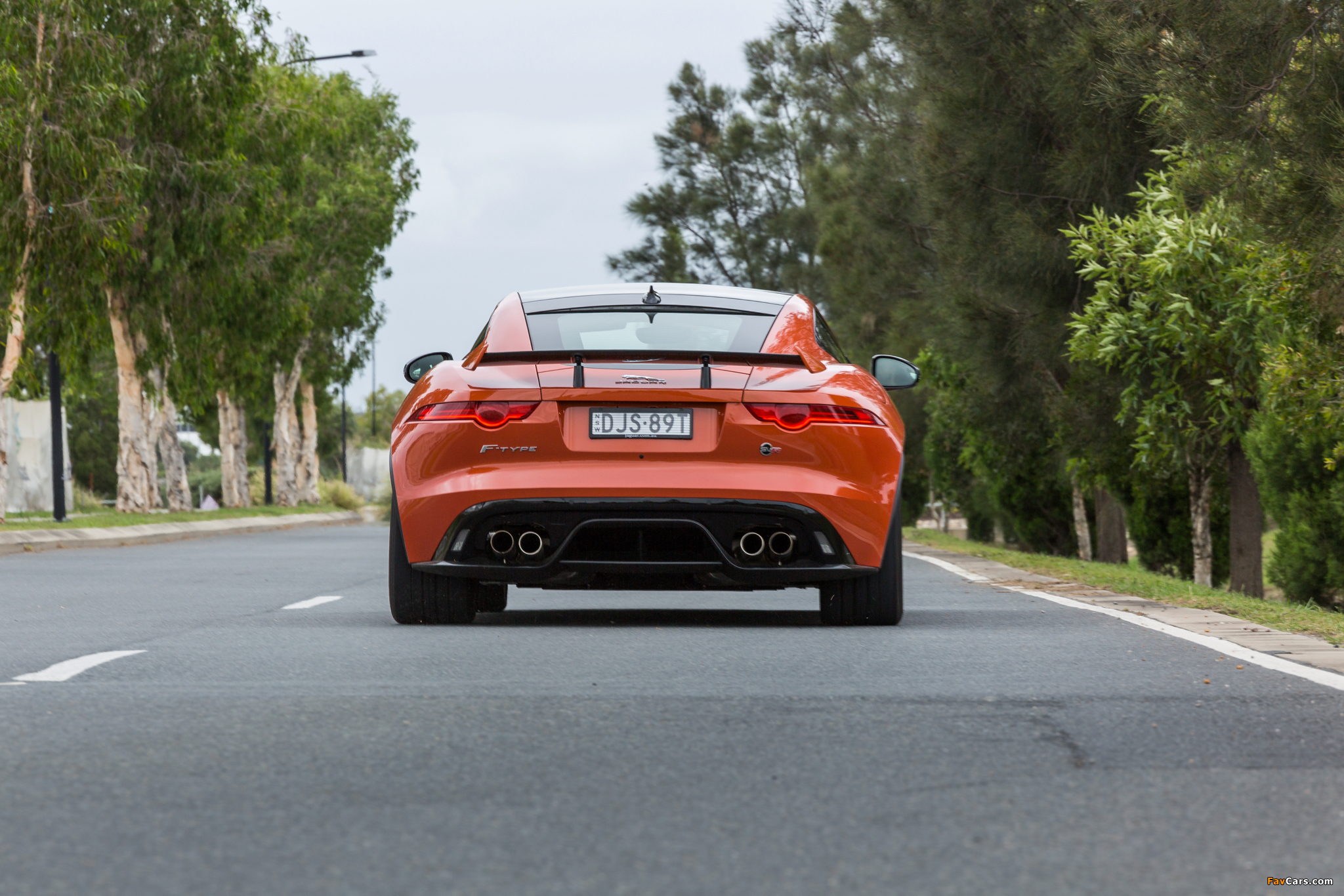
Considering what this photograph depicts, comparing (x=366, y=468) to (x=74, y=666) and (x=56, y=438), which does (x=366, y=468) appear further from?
(x=74, y=666)

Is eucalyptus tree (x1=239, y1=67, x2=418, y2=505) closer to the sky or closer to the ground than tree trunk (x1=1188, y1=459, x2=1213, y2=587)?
closer to the sky

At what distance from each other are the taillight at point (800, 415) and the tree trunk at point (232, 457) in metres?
43.5

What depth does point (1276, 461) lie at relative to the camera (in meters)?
16.9

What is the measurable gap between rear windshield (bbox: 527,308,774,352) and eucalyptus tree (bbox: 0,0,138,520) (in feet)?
59.8

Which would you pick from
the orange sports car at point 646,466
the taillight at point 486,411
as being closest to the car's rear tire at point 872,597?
the orange sports car at point 646,466

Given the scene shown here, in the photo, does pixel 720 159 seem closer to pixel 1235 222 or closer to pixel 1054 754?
pixel 1235 222

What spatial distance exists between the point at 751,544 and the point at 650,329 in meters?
1.17

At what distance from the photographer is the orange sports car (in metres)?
7.85

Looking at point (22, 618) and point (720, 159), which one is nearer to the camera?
point (22, 618)

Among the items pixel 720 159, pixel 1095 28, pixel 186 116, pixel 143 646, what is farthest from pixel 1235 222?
pixel 720 159

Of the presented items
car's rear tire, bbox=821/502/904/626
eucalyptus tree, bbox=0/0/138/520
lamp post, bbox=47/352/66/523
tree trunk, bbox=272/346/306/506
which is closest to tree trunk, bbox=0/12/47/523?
eucalyptus tree, bbox=0/0/138/520

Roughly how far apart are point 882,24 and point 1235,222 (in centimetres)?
1166

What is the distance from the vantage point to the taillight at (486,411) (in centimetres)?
793

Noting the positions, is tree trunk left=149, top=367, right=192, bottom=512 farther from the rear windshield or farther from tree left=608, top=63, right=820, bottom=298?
the rear windshield
